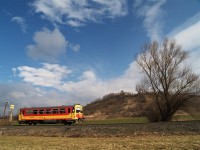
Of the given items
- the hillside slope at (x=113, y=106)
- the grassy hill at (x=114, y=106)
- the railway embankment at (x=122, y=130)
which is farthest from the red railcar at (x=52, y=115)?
the hillside slope at (x=113, y=106)

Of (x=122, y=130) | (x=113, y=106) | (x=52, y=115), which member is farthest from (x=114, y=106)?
(x=122, y=130)

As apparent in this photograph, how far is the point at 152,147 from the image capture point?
14.4 m

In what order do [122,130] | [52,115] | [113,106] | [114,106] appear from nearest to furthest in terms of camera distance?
[122,130]
[52,115]
[114,106]
[113,106]

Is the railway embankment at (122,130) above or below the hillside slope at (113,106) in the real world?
below

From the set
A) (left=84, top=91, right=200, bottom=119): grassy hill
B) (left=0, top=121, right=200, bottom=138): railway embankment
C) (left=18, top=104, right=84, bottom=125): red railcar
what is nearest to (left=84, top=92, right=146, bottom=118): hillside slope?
(left=84, top=91, right=200, bottom=119): grassy hill

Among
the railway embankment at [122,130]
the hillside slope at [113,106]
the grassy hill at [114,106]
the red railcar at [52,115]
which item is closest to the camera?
the railway embankment at [122,130]

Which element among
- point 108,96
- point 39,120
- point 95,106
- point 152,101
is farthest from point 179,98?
point 108,96

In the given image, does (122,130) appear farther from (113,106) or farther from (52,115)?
(113,106)

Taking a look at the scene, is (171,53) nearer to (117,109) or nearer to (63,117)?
(63,117)

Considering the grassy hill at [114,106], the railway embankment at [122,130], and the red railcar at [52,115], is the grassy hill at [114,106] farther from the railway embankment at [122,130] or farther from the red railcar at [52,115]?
the railway embankment at [122,130]

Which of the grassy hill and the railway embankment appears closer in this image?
the railway embankment

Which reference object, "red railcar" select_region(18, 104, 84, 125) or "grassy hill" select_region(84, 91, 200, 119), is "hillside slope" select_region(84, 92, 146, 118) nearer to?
"grassy hill" select_region(84, 91, 200, 119)

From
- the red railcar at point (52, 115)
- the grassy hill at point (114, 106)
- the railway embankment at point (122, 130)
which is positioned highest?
the grassy hill at point (114, 106)

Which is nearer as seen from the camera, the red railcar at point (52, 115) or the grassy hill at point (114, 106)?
the red railcar at point (52, 115)
